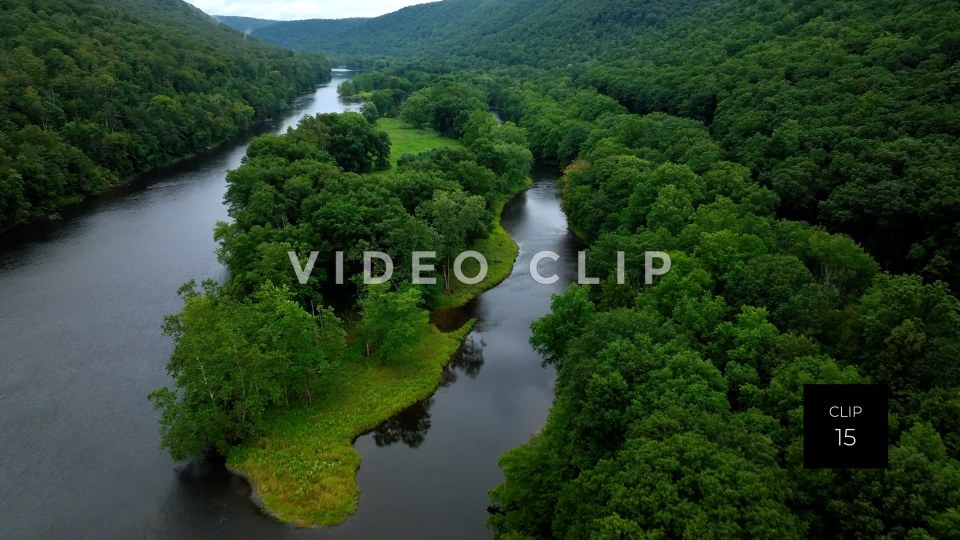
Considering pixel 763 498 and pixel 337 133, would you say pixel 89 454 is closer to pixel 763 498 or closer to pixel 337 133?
pixel 763 498

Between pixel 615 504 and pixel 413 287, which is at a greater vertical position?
pixel 413 287

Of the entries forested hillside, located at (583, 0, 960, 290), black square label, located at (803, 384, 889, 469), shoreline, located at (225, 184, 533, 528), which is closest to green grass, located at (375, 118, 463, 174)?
forested hillside, located at (583, 0, 960, 290)

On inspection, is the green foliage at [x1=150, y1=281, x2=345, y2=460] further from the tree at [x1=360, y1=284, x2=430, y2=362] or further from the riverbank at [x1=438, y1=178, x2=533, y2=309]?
the riverbank at [x1=438, y1=178, x2=533, y2=309]

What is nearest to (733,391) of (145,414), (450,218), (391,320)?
(391,320)

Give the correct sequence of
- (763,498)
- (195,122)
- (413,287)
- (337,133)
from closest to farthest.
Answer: (763,498)
(413,287)
(337,133)
(195,122)

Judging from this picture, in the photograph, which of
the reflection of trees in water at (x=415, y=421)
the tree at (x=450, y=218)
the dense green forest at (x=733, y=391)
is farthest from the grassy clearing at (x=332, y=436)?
the tree at (x=450, y=218)

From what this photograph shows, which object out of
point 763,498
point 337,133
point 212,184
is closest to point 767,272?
point 763,498

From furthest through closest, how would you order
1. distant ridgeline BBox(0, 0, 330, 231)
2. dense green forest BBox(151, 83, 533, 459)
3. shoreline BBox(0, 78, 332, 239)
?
distant ridgeline BBox(0, 0, 330, 231) < shoreline BBox(0, 78, 332, 239) < dense green forest BBox(151, 83, 533, 459)
